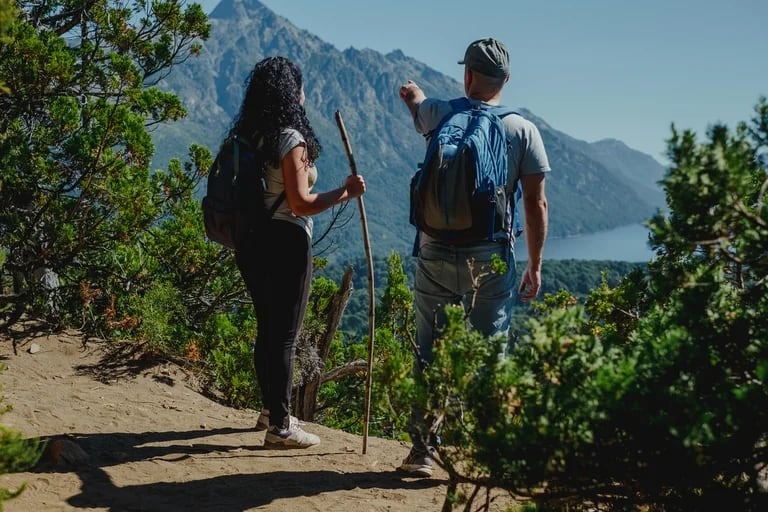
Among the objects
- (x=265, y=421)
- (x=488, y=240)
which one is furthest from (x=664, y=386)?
(x=265, y=421)

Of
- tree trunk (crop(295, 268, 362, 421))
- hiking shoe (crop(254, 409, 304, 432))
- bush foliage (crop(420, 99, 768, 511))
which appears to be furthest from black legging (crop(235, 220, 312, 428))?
tree trunk (crop(295, 268, 362, 421))

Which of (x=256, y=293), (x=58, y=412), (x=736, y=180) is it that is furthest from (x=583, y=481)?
(x=58, y=412)

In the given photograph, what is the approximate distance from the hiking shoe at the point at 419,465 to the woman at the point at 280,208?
85cm

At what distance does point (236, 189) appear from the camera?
12.4 feet

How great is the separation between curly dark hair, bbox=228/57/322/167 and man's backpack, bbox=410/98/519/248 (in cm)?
80

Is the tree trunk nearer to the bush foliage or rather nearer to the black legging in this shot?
the black legging

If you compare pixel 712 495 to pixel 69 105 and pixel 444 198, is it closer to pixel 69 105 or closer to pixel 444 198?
pixel 444 198

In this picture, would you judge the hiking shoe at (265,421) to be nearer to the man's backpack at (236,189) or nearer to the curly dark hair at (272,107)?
the man's backpack at (236,189)

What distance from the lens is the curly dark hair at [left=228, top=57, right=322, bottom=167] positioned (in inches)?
148

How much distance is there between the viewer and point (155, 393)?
5.54 metres

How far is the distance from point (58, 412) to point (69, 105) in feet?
11.4

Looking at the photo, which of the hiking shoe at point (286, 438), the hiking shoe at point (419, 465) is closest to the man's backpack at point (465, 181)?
the hiking shoe at point (419, 465)

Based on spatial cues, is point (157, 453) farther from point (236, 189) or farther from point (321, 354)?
point (321, 354)

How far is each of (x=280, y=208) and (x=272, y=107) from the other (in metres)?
0.55
